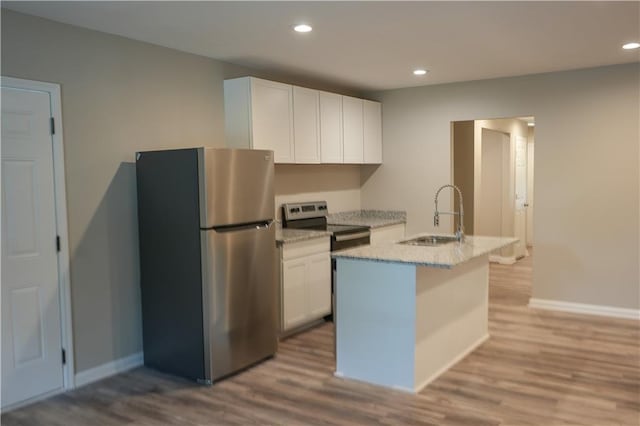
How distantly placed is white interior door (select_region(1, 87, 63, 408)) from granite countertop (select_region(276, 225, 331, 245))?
68.7 inches

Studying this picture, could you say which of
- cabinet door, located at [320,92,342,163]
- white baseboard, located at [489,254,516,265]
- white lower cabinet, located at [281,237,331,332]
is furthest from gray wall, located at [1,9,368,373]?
white baseboard, located at [489,254,516,265]

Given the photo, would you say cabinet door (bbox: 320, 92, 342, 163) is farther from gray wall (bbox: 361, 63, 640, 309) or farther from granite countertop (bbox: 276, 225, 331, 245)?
gray wall (bbox: 361, 63, 640, 309)

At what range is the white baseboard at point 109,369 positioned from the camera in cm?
359

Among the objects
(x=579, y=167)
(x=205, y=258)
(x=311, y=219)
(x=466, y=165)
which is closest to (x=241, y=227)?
(x=205, y=258)

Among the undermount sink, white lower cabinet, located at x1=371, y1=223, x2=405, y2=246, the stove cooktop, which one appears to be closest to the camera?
the undermount sink

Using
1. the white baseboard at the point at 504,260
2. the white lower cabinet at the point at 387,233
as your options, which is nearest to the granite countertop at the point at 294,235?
the white lower cabinet at the point at 387,233

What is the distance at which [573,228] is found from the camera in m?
5.29

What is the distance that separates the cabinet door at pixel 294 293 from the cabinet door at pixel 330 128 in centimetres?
134

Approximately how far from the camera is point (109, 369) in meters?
3.75

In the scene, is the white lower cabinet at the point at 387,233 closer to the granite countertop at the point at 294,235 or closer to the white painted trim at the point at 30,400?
the granite countertop at the point at 294,235

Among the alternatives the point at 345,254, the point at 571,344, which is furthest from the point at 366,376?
the point at 571,344

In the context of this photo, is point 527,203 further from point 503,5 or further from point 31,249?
point 31,249

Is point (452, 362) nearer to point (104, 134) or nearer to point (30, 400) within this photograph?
point (30, 400)

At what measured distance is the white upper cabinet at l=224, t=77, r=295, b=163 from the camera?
4.46 metres
